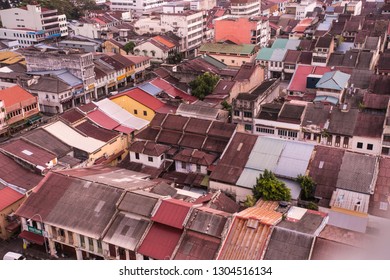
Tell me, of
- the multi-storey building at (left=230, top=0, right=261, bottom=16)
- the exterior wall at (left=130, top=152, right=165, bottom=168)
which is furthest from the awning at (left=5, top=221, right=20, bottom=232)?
the multi-storey building at (left=230, top=0, right=261, bottom=16)

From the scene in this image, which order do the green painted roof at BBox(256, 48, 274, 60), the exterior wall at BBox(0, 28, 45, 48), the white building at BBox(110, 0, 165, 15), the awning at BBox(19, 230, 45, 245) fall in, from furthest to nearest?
the white building at BBox(110, 0, 165, 15) < the exterior wall at BBox(0, 28, 45, 48) < the green painted roof at BBox(256, 48, 274, 60) < the awning at BBox(19, 230, 45, 245)

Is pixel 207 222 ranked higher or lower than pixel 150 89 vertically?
higher

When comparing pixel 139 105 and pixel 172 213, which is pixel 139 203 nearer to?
pixel 172 213

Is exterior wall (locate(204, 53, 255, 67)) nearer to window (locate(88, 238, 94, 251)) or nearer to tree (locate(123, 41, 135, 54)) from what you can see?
tree (locate(123, 41, 135, 54))

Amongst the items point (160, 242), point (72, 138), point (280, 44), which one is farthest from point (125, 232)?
point (280, 44)

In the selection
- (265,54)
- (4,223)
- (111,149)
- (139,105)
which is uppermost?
(265,54)

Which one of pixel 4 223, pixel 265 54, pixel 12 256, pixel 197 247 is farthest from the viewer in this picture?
pixel 265 54

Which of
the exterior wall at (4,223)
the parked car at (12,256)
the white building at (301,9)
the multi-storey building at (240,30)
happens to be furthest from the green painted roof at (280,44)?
the parked car at (12,256)
